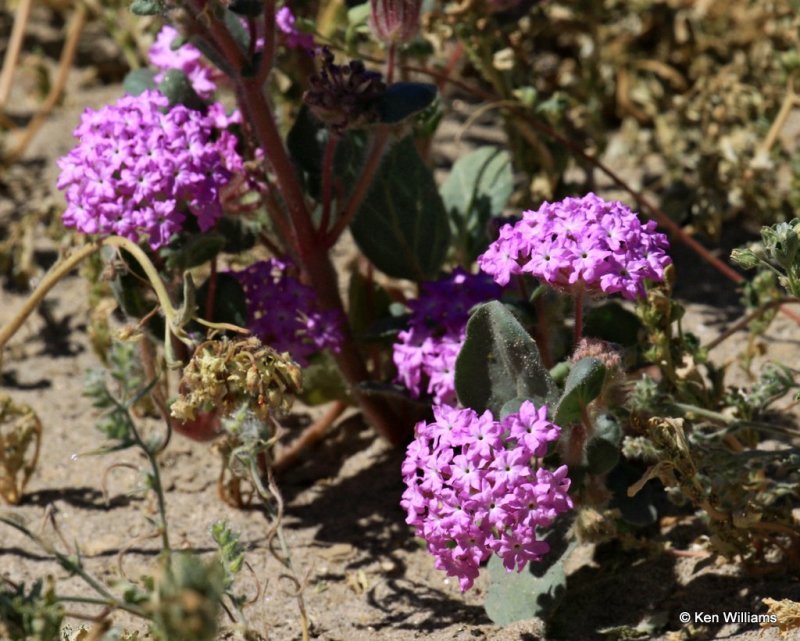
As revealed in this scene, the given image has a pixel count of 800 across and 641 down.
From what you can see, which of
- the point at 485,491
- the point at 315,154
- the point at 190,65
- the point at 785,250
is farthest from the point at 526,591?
the point at 190,65

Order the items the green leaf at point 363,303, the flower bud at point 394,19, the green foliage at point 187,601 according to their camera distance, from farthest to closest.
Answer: the green leaf at point 363,303, the flower bud at point 394,19, the green foliage at point 187,601

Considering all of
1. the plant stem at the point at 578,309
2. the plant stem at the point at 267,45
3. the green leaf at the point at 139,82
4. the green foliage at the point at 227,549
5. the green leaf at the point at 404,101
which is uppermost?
the plant stem at the point at 267,45

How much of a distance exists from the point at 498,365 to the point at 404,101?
62 centimetres

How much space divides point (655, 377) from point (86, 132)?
1.39 metres

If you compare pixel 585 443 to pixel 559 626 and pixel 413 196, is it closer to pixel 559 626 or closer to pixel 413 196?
pixel 559 626

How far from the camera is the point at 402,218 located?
3072 mm

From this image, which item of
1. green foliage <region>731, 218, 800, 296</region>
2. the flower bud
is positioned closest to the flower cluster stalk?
the flower bud

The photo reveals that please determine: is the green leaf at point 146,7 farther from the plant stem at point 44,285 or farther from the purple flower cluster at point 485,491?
the purple flower cluster at point 485,491

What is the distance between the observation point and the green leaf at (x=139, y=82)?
3.02 metres

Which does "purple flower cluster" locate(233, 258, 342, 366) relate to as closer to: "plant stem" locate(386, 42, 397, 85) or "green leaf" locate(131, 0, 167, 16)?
"plant stem" locate(386, 42, 397, 85)

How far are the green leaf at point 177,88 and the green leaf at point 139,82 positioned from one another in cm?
18

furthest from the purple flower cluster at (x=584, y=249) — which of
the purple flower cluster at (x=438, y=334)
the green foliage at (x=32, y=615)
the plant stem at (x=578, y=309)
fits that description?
the green foliage at (x=32, y=615)

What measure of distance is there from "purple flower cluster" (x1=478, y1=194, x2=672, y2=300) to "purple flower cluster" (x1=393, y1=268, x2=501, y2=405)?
376 millimetres

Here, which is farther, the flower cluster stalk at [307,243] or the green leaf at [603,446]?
the flower cluster stalk at [307,243]
